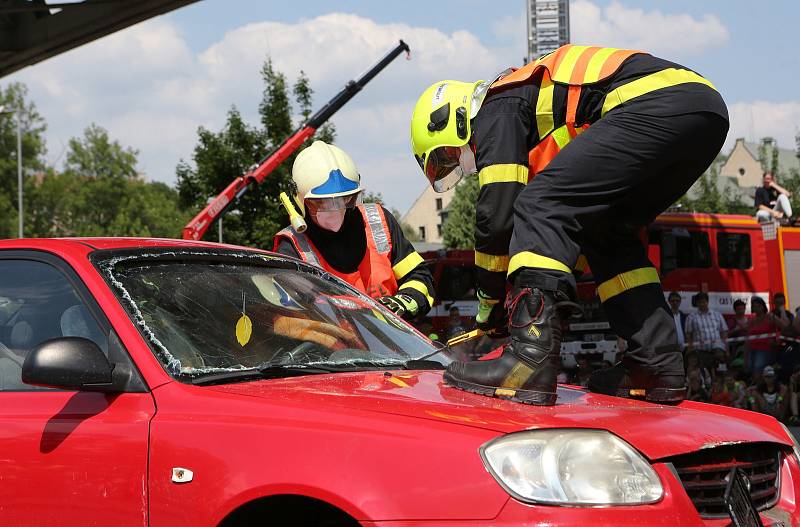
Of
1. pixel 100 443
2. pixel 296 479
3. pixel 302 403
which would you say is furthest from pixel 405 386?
pixel 100 443

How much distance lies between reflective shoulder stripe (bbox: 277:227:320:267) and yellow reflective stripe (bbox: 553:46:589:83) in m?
2.07

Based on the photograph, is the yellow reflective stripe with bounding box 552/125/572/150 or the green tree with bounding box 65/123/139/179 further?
the green tree with bounding box 65/123/139/179

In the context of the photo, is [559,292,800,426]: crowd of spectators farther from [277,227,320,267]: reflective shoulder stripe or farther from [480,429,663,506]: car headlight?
[480,429,663,506]: car headlight

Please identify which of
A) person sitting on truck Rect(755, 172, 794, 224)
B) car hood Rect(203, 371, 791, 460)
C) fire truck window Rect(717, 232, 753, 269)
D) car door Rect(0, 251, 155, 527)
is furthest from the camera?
fire truck window Rect(717, 232, 753, 269)

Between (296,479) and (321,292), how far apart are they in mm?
1602

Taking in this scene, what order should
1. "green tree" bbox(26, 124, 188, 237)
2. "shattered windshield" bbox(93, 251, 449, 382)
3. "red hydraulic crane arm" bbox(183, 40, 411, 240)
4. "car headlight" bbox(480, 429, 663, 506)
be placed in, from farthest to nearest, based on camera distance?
"green tree" bbox(26, 124, 188, 237)
"red hydraulic crane arm" bbox(183, 40, 411, 240)
"shattered windshield" bbox(93, 251, 449, 382)
"car headlight" bbox(480, 429, 663, 506)

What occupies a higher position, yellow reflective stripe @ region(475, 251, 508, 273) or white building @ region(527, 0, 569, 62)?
white building @ region(527, 0, 569, 62)

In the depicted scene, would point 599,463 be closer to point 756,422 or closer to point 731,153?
point 756,422

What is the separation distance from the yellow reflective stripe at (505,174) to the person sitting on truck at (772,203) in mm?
16248

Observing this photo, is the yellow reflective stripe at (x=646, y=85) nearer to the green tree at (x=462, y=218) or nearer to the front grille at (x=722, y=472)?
the front grille at (x=722, y=472)

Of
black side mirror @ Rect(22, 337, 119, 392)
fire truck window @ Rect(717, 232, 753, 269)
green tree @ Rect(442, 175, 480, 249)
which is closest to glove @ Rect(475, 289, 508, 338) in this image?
black side mirror @ Rect(22, 337, 119, 392)

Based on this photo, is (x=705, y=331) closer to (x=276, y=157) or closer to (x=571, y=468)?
(x=276, y=157)

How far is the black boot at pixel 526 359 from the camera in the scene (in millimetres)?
3102

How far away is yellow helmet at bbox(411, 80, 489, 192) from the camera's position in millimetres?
4000
